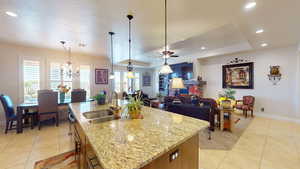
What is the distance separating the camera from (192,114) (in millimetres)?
3252

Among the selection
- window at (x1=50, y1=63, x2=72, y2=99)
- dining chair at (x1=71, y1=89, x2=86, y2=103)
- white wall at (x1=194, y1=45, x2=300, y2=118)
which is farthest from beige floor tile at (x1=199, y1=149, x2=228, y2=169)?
window at (x1=50, y1=63, x2=72, y2=99)

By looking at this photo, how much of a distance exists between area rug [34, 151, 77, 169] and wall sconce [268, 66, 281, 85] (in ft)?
22.0

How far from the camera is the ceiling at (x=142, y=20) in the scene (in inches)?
81.8

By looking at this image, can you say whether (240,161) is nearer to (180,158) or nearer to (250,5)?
(180,158)

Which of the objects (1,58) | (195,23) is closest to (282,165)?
(195,23)

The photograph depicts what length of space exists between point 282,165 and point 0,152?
5.36 m

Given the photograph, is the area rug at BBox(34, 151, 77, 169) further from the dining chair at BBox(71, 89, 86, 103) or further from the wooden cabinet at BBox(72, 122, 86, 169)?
the dining chair at BBox(71, 89, 86, 103)

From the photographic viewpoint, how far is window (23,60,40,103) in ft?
14.5

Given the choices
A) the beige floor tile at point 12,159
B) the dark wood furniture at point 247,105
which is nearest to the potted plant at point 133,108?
the beige floor tile at point 12,159

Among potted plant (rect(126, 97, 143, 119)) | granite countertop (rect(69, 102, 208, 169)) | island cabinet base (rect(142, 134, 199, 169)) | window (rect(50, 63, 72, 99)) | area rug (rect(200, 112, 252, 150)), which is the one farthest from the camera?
window (rect(50, 63, 72, 99))

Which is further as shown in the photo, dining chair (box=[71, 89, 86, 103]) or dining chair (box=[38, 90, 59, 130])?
dining chair (box=[71, 89, 86, 103])

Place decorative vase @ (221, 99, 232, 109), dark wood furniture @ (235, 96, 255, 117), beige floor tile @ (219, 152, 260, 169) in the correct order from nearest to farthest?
beige floor tile @ (219, 152, 260, 169) < decorative vase @ (221, 99, 232, 109) < dark wood furniture @ (235, 96, 255, 117)

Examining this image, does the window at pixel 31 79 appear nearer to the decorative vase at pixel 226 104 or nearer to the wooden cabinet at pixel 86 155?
the wooden cabinet at pixel 86 155

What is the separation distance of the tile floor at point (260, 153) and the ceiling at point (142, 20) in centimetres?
273
